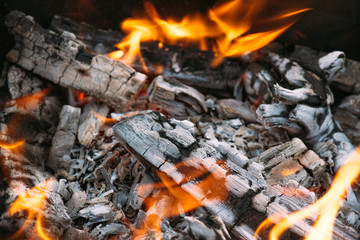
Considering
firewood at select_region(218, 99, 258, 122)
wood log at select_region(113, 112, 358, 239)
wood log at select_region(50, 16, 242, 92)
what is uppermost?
wood log at select_region(50, 16, 242, 92)

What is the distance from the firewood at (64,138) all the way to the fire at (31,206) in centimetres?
46

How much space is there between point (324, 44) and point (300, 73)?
1.03 m

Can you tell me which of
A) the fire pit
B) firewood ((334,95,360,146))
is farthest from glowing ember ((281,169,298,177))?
firewood ((334,95,360,146))

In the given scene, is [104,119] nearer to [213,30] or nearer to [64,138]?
[64,138]

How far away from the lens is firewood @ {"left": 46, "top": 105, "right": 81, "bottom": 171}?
2.21 metres

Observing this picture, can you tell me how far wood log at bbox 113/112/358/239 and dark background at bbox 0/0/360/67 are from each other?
67.1 inches

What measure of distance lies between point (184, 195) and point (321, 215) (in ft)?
2.93

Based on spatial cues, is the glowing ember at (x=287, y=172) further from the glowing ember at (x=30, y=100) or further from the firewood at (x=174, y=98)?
the glowing ember at (x=30, y=100)

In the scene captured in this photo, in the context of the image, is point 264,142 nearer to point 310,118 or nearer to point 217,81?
point 310,118

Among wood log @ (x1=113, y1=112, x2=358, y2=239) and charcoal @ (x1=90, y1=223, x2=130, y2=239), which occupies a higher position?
wood log @ (x1=113, y1=112, x2=358, y2=239)

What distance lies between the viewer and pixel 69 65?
8.02 ft

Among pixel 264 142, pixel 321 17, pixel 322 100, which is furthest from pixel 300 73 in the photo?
pixel 321 17

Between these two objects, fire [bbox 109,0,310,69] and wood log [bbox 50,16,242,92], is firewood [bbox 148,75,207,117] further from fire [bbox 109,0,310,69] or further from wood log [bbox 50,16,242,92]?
fire [bbox 109,0,310,69]

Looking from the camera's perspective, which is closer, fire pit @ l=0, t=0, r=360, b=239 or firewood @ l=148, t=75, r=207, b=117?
fire pit @ l=0, t=0, r=360, b=239
